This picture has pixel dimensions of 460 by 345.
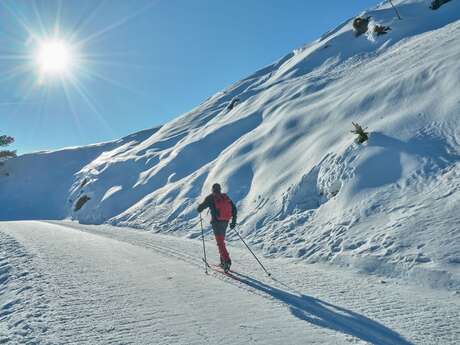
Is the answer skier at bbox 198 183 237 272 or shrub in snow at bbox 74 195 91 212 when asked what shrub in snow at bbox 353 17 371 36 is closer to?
shrub in snow at bbox 74 195 91 212

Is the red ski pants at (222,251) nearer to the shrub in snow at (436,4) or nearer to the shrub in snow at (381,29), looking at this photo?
the shrub in snow at (381,29)

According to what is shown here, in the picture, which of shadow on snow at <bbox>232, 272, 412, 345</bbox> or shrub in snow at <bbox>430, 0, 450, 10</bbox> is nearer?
shadow on snow at <bbox>232, 272, 412, 345</bbox>

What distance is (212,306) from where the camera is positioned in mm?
6836

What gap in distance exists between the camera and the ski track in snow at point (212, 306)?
5586 millimetres

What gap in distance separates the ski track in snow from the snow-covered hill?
1.23 m

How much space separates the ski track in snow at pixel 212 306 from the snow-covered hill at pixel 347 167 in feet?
4.02

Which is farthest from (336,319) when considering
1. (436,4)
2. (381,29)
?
(436,4)

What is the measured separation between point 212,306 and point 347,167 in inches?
326

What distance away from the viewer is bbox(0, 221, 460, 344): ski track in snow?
5.59m

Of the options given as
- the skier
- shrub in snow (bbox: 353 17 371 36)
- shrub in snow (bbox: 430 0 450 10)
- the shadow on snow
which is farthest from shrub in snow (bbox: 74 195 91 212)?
the shadow on snow

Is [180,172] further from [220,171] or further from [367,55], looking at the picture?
[367,55]

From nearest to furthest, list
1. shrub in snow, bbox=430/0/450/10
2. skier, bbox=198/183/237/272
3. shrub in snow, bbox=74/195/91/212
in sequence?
skier, bbox=198/183/237/272 → shrub in snow, bbox=430/0/450/10 → shrub in snow, bbox=74/195/91/212

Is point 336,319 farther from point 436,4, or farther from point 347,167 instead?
point 436,4

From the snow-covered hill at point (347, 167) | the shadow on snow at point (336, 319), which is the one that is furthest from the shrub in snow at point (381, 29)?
the shadow on snow at point (336, 319)
